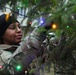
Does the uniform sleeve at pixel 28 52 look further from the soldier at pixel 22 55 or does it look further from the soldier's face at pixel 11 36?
the soldier's face at pixel 11 36

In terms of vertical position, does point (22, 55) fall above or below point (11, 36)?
below

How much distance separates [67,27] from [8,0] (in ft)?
1.57

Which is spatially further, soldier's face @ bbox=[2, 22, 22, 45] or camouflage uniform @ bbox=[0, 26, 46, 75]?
soldier's face @ bbox=[2, 22, 22, 45]

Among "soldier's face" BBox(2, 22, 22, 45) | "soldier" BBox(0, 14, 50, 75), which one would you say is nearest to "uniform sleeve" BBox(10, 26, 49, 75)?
"soldier" BBox(0, 14, 50, 75)

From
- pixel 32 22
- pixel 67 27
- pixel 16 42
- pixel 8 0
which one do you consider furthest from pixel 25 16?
pixel 16 42

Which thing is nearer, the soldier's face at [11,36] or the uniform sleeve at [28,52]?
the uniform sleeve at [28,52]

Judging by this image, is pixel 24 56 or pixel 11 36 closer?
pixel 24 56

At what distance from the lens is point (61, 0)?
1.56m

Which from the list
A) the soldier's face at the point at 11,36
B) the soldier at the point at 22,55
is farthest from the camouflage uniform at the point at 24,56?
the soldier's face at the point at 11,36

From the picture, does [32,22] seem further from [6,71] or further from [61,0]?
[6,71]

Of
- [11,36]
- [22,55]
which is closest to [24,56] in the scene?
[22,55]

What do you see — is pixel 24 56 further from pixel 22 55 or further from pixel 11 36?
pixel 11 36

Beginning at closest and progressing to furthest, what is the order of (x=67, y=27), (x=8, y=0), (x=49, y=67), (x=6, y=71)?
1. (x=67, y=27)
2. (x=8, y=0)
3. (x=49, y=67)
4. (x=6, y=71)

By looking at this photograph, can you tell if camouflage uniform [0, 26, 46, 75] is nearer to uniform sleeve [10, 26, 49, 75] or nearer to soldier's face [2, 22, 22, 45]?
uniform sleeve [10, 26, 49, 75]
